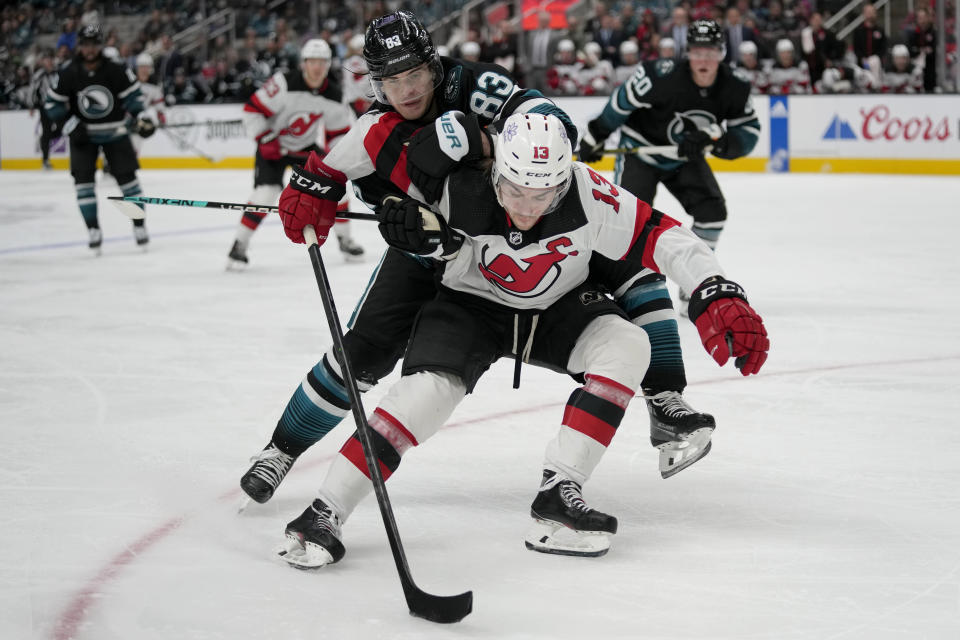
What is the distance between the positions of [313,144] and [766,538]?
5083 mm

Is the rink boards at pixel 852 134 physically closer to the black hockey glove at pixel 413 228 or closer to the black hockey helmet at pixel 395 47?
the black hockey helmet at pixel 395 47

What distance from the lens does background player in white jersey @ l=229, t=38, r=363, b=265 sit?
6.86m

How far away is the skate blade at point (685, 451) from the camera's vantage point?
284 centimetres

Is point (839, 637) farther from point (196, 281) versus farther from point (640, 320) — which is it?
point (196, 281)

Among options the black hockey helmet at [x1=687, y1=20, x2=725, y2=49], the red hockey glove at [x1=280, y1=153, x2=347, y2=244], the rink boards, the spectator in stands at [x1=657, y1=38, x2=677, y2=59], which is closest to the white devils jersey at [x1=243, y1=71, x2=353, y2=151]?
→ the rink boards

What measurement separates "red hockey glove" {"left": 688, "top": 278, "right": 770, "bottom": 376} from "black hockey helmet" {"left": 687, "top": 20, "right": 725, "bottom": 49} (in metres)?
2.75

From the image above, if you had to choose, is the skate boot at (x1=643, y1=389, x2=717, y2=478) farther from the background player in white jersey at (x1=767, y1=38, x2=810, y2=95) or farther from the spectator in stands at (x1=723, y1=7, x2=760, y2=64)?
the spectator in stands at (x1=723, y1=7, x2=760, y2=64)

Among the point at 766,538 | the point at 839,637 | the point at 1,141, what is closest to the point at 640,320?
the point at 766,538

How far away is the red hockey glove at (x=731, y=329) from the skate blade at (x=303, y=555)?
2.93ft

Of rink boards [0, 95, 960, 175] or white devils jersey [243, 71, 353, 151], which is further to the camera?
rink boards [0, 95, 960, 175]

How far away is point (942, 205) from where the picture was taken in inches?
337

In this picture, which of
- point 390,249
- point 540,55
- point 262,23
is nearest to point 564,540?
point 390,249

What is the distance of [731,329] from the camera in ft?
7.95

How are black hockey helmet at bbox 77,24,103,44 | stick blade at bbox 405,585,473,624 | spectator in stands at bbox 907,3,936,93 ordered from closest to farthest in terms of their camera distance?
1. stick blade at bbox 405,585,473,624
2. black hockey helmet at bbox 77,24,103,44
3. spectator in stands at bbox 907,3,936,93
